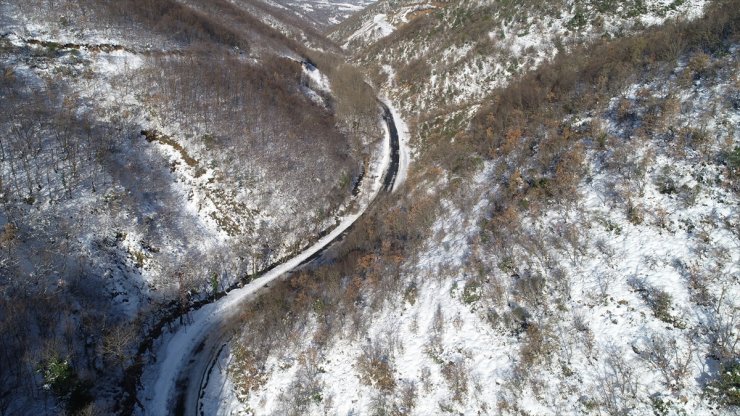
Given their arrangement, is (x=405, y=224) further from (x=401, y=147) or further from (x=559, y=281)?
(x=401, y=147)

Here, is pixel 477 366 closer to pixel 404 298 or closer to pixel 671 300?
pixel 404 298

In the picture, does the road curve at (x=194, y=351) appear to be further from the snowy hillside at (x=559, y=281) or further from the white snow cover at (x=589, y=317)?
the white snow cover at (x=589, y=317)

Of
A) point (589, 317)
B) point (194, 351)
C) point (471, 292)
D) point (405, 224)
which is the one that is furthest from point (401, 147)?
point (589, 317)

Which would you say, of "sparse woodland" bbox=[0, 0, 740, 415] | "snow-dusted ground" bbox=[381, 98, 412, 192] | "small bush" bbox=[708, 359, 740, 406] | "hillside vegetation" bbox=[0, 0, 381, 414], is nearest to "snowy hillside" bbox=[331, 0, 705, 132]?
"sparse woodland" bbox=[0, 0, 740, 415]

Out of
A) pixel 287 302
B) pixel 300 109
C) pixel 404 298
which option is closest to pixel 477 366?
pixel 404 298

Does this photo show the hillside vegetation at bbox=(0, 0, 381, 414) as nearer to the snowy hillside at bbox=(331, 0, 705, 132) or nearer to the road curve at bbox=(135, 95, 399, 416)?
the road curve at bbox=(135, 95, 399, 416)

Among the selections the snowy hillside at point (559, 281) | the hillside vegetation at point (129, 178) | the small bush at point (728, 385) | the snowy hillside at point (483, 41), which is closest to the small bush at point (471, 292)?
the snowy hillside at point (559, 281)

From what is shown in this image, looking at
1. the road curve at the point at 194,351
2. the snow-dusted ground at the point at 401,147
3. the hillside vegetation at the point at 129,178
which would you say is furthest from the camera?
the snow-dusted ground at the point at 401,147

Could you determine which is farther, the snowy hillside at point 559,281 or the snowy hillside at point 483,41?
the snowy hillside at point 483,41
